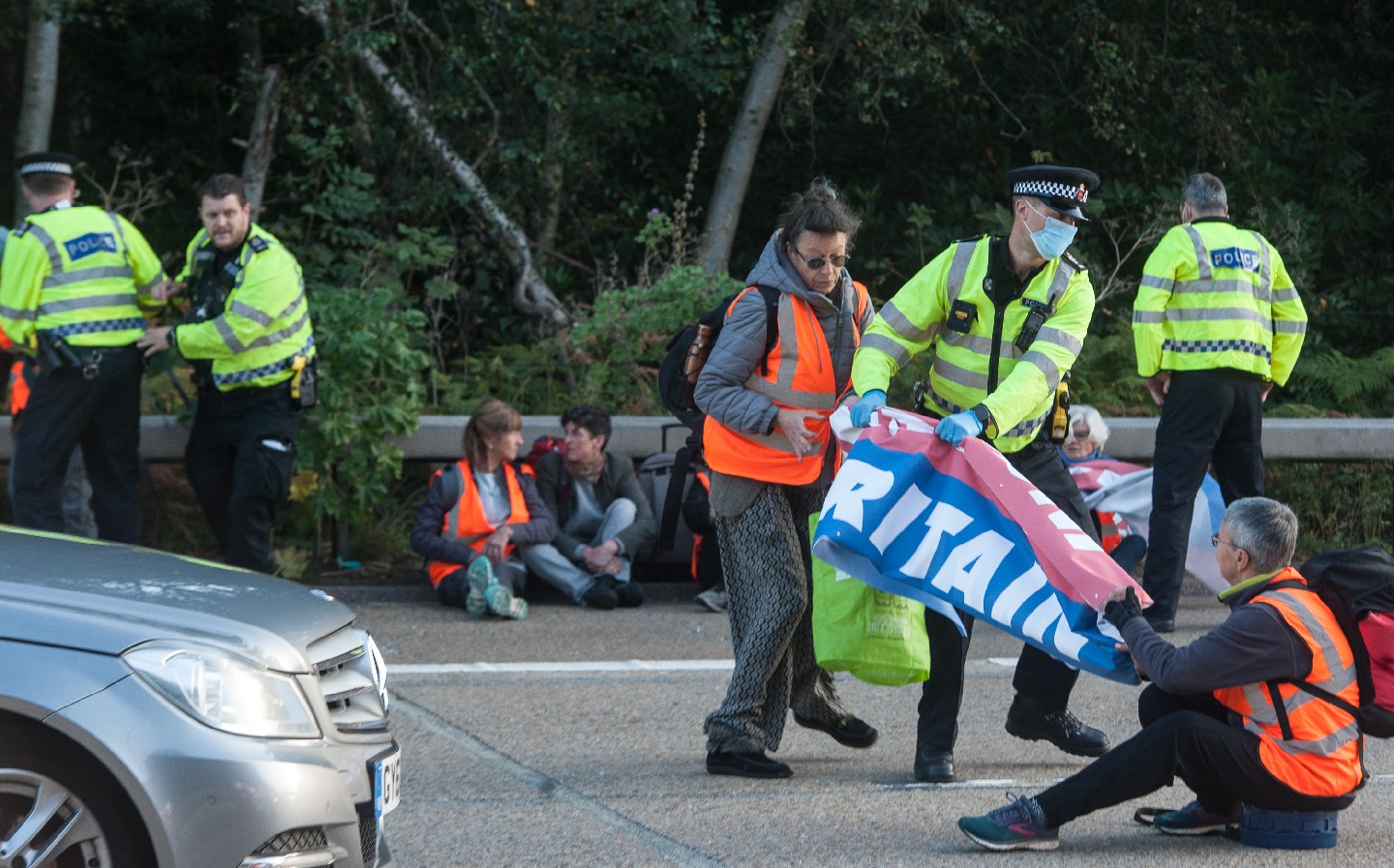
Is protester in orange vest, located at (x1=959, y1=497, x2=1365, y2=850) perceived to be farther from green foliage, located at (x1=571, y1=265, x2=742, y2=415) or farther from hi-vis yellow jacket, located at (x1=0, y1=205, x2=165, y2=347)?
green foliage, located at (x1=571, y1=265, x2=742, y2=415)

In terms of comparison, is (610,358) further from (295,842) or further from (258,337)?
(295,842)

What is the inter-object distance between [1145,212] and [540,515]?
25.2 feet

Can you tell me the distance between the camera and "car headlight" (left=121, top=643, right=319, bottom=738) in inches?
140

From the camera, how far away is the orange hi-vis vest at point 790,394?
5.59 metres

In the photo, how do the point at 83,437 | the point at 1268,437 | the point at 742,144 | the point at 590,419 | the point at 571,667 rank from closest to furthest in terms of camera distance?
1. the point at 571,667
2. the point at 83,437
3. the point at 590,419
4. the point at 1268,437
5. the point at 742,144

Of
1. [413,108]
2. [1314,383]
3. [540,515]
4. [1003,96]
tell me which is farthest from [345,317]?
[1003,96]

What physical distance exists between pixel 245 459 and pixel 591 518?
6.25 ft

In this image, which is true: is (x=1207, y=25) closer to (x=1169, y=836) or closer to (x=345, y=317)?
(x=345, y=317)

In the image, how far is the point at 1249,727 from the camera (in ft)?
15.7

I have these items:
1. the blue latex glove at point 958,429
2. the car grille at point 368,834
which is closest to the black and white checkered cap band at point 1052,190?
the blue latex glove at point 958,429

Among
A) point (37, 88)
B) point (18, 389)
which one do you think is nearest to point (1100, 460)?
point (18, 389)

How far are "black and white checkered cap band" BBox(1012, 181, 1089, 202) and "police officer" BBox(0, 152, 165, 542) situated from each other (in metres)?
4.67

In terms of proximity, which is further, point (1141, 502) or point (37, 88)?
point (37, 88)

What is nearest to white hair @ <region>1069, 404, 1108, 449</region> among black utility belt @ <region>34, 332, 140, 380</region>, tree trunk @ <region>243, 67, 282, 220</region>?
black utility belt @ <region>34, 332, 140, 380</region>
